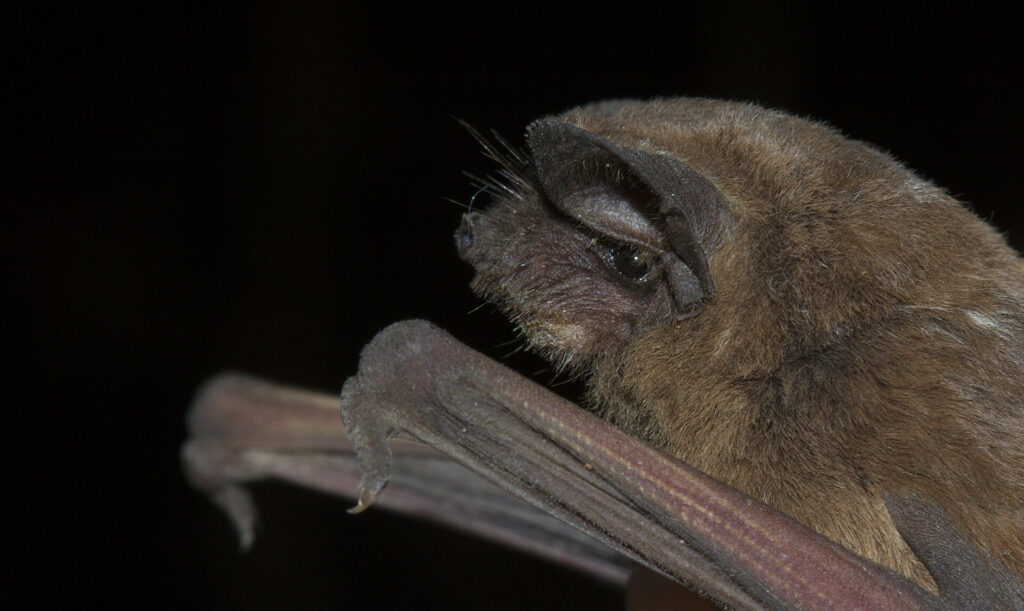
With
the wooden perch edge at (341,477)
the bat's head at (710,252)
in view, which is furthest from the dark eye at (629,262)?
the wooden perch edge at (341,477)

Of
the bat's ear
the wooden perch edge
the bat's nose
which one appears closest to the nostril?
the bat's nose

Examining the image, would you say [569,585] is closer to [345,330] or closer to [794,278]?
[345,330]

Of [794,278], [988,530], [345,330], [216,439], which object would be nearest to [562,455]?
[794,278]

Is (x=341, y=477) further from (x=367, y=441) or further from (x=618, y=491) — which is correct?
(x=618, y=491)

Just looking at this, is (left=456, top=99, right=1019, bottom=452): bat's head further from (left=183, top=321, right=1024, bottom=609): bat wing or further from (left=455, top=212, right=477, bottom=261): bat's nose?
(left=183, top=321, right=1024, bottom=609): bat wing

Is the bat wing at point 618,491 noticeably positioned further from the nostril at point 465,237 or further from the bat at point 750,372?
the nostril at point 465,237

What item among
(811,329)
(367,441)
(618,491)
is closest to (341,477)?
(367,441)
